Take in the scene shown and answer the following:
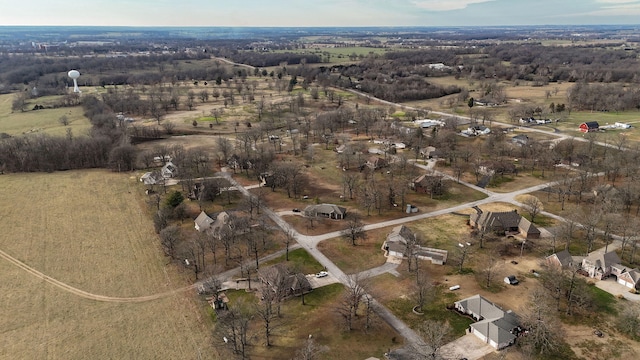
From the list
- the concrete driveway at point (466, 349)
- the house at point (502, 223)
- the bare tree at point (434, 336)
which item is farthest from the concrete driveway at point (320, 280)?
the house at point (502, 223)

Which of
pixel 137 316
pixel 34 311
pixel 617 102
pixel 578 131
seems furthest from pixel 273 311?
pixel 617 102

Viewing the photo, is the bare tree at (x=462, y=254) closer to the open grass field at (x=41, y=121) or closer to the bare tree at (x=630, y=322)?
the bare tree at (x=630, y=322)

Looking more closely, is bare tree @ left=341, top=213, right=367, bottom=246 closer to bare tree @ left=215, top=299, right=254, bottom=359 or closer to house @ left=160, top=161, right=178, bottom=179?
bare tree @ left=215, top=299, right=254, bottom=359

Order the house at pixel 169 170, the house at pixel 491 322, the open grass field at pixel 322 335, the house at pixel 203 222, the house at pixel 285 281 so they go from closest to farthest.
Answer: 1. the open grass field at pixel 322 335
2. the house at pixel 491 322
3. the house at pixel 285 281
4. the house at pixel 203 222
5. the house at pixel 169 170

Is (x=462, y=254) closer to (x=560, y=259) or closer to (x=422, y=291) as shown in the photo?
(x=560, y=259)

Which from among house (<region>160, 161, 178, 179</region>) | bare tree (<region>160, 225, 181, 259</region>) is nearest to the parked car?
bare tree (<region>160, 225, 181, 259</region>)

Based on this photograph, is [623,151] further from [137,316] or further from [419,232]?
[137,316]
